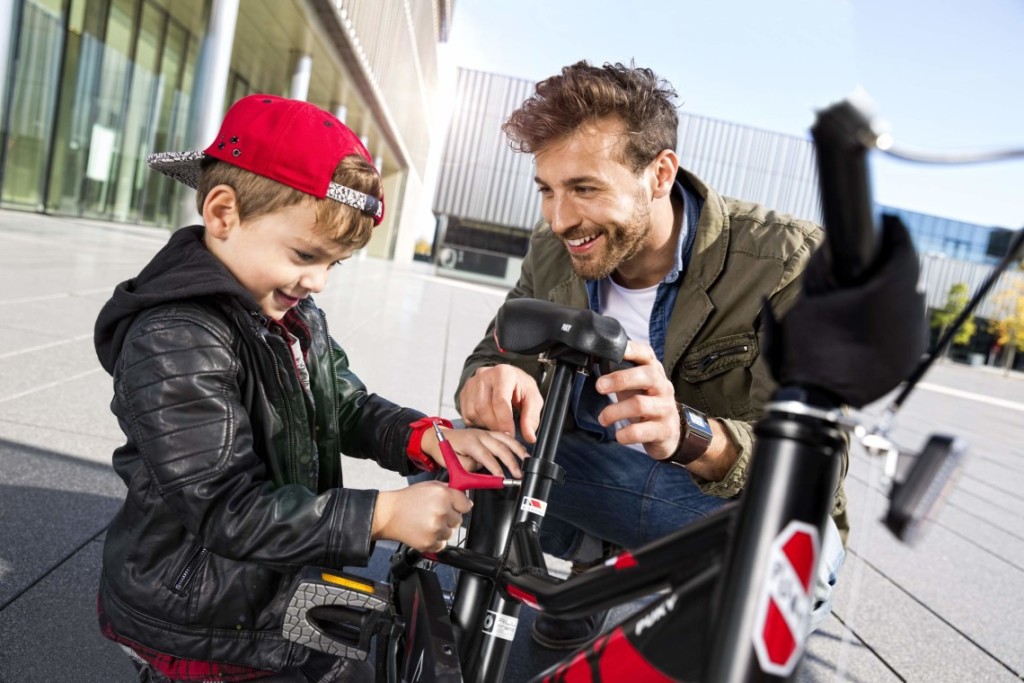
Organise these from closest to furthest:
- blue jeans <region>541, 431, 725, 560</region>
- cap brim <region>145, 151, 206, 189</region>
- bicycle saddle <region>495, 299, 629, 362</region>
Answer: bicycle saddle <region>495, 299, 629, 362</region>, cap brim <region>145, 151, 206, 189</region>, blue jeans <region>541, 431, 725, 560</region>

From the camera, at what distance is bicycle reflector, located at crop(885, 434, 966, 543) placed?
64 centimetres

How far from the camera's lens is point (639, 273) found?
8.87 ft

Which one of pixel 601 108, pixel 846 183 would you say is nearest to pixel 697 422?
pixel 601 108

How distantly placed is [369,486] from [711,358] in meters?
1.51

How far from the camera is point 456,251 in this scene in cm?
3072

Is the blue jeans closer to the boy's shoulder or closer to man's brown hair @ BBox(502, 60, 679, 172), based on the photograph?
man's brown hair @ BBox(502, 60, 679, 172)

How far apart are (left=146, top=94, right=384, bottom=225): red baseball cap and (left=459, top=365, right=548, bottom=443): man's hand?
1.47ft

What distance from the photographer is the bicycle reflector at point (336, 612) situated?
152 cm

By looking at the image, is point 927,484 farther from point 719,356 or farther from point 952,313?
point 719,356

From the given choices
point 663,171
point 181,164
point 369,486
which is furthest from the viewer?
point 369,486

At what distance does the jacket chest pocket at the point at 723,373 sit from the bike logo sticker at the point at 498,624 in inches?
42.7

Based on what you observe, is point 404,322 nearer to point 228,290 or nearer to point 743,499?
point 228,290

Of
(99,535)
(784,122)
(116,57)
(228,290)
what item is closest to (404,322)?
Answer: (99,535)

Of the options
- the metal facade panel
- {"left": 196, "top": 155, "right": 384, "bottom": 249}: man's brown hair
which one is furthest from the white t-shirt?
the metal facade panel
